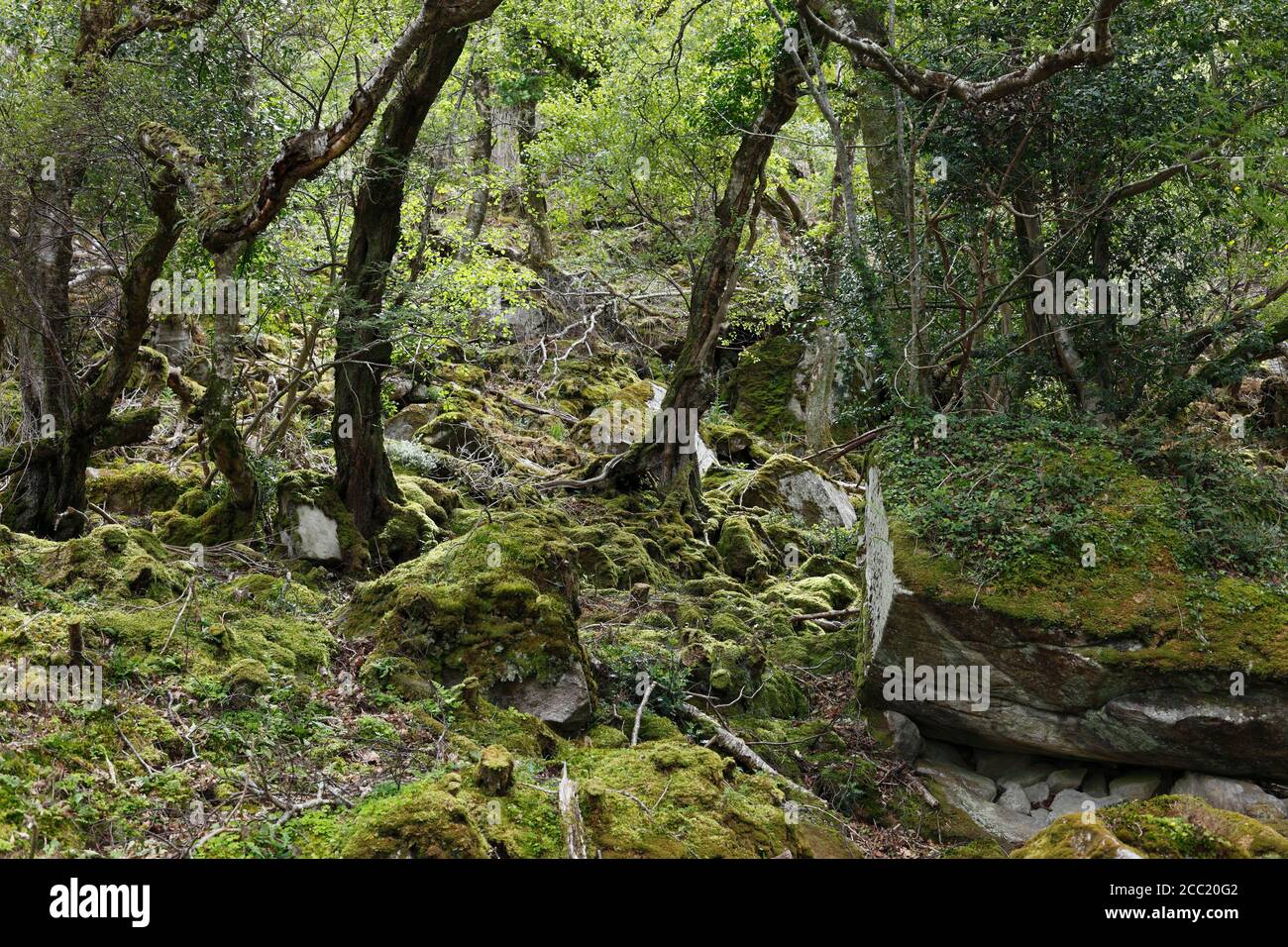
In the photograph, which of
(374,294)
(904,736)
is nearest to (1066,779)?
(904,736)

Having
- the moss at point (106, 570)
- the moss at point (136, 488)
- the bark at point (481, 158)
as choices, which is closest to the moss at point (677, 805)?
the moss at point (106, 570)

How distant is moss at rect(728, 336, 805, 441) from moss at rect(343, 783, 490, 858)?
14.7 m

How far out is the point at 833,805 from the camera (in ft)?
22.6

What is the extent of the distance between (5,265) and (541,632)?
6473 mm

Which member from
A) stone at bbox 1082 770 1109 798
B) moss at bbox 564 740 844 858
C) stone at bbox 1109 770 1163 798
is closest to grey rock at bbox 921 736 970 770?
stone at bbox 1082 770 1109 798

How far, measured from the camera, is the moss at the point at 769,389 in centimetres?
1842

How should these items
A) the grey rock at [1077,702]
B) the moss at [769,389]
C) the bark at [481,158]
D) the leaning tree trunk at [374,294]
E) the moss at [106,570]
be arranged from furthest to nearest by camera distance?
the moss at [769,389] → the bark at [481,158] → the leaning tree trunk at [374,294] → the moss at [106,570] → the grey rock at [1077,702]

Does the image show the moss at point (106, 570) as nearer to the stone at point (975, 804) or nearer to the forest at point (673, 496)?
Answer: the forest at point (673, 496)

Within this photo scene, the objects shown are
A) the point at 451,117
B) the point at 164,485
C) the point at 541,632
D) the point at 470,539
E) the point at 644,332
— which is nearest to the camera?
the point at 541,632

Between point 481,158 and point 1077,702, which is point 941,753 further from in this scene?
point 481,158

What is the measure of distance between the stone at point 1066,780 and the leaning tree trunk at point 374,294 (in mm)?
6947

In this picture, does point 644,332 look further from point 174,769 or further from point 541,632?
point 174,769

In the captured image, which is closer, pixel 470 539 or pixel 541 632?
pixel 541 632

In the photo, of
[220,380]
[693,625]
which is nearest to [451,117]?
[220,380]
